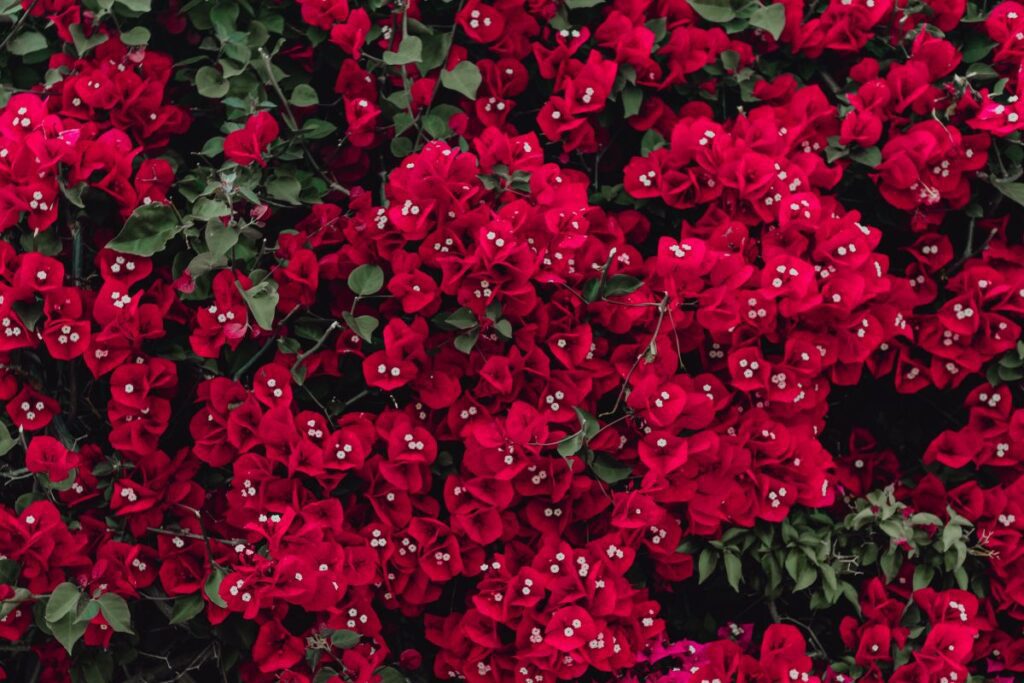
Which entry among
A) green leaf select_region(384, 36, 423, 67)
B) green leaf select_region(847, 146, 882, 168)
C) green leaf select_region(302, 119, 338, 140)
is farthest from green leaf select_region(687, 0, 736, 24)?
green leaf select_region(302, 119, 338, 140)

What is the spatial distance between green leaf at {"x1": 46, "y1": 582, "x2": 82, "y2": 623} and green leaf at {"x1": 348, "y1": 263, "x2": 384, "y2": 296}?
622 mm

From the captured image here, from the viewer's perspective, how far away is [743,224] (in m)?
1.97

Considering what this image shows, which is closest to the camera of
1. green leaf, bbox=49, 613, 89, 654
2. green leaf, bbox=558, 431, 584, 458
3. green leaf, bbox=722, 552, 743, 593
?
green leaf, bbox=49, 613, 89, 654

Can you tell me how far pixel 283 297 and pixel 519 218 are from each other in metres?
0.43

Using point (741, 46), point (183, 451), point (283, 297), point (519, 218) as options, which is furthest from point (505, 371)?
point (741, 46)

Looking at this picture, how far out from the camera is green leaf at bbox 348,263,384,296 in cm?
183

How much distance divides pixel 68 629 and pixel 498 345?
2.57ft

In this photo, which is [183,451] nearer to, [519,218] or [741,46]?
[519,218]

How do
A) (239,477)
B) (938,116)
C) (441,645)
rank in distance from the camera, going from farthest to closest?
(938,116)
(441,645)
(239,477)

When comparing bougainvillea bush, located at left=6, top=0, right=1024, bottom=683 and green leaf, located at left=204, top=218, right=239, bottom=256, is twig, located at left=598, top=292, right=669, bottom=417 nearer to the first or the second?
bougainvillea bush, located at left=6, top=0, right=1024, bottom=683

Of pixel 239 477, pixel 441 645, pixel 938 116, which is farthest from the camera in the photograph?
pixel 938 116

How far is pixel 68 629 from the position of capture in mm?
1648

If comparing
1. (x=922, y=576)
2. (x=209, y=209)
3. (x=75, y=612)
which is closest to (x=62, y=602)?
(x=75, y=612)

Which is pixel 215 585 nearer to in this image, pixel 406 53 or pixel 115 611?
pixel 115 611
